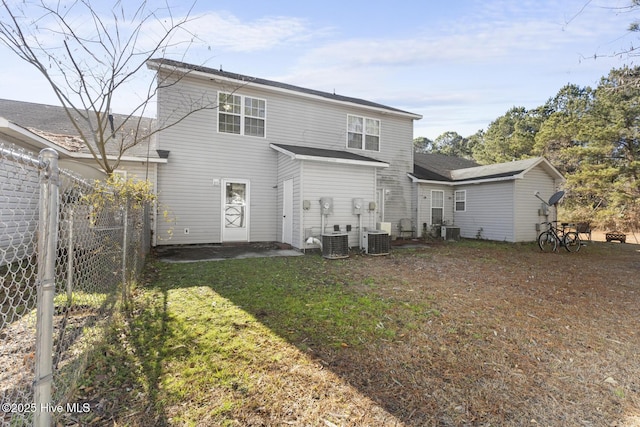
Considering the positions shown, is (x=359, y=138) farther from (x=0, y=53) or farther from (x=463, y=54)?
(x=0, y=53)

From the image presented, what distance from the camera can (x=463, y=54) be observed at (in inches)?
390

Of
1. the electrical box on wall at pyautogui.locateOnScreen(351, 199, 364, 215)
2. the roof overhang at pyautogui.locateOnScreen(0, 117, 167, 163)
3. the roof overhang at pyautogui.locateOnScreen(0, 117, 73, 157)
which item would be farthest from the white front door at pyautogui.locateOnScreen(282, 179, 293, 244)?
the roof overhang at pyautogui.locateOnScreen(0, 117, 73, 157)

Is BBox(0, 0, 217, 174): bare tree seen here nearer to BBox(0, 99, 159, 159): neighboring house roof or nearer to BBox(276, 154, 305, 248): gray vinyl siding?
BBox(0, 99, 159, 159): neighboring house roof

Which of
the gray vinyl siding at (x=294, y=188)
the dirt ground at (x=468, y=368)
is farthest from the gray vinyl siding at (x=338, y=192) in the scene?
the dirt ground at (x=468, y=368)

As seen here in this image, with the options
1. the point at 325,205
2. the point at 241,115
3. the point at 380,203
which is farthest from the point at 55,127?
the point at 380,203

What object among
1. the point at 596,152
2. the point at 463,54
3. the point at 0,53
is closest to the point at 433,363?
the point at 0,53

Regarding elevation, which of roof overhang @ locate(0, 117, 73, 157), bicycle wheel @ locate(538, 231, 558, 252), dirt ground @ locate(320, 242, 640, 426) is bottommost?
dirt ground @ locate(320, 242, 640, 426)

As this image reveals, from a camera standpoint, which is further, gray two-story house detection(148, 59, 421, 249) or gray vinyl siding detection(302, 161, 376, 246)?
gray two-story house detection(148, 59, 421, 249)

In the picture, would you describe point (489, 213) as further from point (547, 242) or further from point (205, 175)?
point (205, 175)

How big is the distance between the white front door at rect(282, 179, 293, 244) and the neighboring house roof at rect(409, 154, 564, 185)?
661cm

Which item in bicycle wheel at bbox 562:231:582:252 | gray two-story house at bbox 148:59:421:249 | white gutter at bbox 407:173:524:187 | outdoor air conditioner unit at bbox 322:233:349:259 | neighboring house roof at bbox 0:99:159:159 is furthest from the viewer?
white gutter at bbox 407:173:524:187

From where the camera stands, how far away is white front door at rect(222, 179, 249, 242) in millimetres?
10305

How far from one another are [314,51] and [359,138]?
4.34 meters

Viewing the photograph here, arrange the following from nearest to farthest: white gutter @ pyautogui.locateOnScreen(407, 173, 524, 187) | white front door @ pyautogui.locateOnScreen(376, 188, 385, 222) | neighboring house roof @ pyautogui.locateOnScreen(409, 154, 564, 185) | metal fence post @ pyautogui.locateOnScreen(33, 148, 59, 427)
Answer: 1. metal fence post @ pyautogui.locateOnScreen(33, 148, 59, 427)
2. white gutter @ pyautogui.locateOnScreen(407, 173, 524, 187)
3. neighboring house roof @ pyautogui.locateOnScreen(409, 154, 564, 185)
4. white front door @ pyautogui.locateOnScreen(376, 188, 385, 222)
